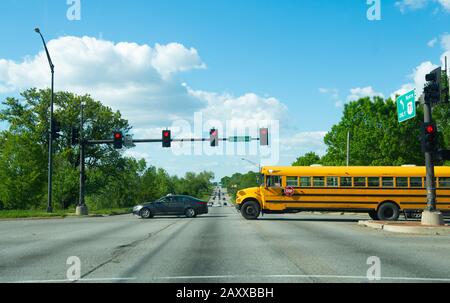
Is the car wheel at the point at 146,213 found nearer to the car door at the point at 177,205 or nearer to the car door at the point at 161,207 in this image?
the car door at the point at 161,207

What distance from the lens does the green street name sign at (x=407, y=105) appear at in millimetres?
19188

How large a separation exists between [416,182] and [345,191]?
3550 mm

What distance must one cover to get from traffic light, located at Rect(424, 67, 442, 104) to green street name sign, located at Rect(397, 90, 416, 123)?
0.94 metres

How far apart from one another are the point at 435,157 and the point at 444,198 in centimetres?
756

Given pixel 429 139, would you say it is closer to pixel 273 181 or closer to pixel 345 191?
pixel 345 191

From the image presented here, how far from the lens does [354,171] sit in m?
25.1

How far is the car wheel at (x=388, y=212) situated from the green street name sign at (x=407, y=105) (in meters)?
5.95

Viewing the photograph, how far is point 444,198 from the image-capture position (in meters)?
24.3

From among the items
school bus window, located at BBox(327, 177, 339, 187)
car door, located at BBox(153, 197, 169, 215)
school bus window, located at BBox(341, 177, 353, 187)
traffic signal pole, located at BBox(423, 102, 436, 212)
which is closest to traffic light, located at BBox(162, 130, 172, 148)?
car door, located at BBox(153, 197, 169, 215)

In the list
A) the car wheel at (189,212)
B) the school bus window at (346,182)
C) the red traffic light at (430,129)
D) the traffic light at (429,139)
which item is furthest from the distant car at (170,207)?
the red traffic light at (430,129)

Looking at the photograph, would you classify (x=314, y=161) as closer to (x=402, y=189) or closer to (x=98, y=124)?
(x=98, y=124)

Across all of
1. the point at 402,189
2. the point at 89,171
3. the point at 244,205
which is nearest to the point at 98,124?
the point at 89,171

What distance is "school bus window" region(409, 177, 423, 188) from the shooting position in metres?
24.5

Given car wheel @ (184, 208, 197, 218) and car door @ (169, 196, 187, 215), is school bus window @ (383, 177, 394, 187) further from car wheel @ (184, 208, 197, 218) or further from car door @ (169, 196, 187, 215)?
car door @ (169, 196, 187, 215)
